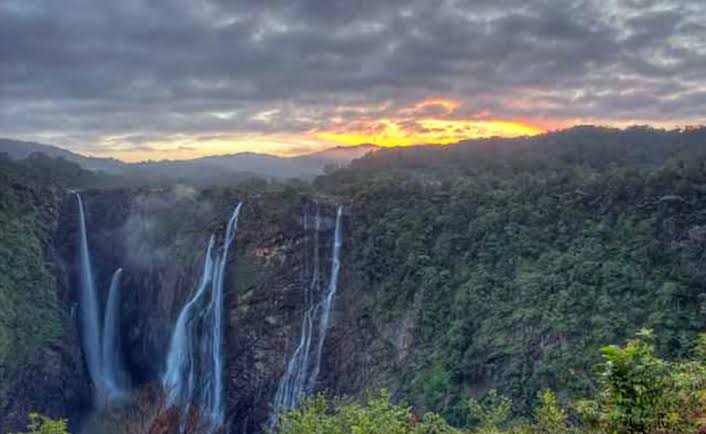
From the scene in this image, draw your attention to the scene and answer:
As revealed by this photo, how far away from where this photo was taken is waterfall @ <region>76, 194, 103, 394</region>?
2989cm

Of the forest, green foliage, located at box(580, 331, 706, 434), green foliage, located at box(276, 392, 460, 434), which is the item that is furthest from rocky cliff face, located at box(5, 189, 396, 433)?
green foliage, located at box(580, 331, 706, 434)

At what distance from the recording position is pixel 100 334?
3067 centimetres

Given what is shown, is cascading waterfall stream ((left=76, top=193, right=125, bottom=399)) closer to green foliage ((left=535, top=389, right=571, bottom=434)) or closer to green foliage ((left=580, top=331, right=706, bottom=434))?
green foliage ((left=535, top=389, right=571, bottom=434))

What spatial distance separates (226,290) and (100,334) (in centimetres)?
879

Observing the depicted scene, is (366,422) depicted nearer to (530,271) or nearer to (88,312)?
(530,271)

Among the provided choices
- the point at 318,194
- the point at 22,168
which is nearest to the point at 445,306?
the point at 318,194

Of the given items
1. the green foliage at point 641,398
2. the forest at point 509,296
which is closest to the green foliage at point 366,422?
the forest at point 509,296

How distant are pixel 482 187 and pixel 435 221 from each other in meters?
3.02

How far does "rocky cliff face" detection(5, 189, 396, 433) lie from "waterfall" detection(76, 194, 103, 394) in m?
0.34

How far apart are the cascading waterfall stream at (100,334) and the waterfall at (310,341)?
31.7ft

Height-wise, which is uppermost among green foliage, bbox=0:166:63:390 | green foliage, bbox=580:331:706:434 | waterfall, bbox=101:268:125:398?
green foliage, bbox=580:331:706:434

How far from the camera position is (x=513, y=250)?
21547 millimetres

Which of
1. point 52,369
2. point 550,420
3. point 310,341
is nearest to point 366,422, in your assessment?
point 550,420

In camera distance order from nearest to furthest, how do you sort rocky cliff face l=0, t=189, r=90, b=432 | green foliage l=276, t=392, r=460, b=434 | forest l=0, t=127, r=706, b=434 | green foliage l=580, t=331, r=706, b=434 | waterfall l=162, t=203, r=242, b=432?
1. green foliage l=580, t=331, r=706, b=434
2. green foliage l=276, t=392, r=460, b=434
3. forest l=0, t=127, r=706, b=434
4. rocky cliff face l=0, t=189, r=90, b=432
5. waterfall l=162, t=203, r=242, b=432
